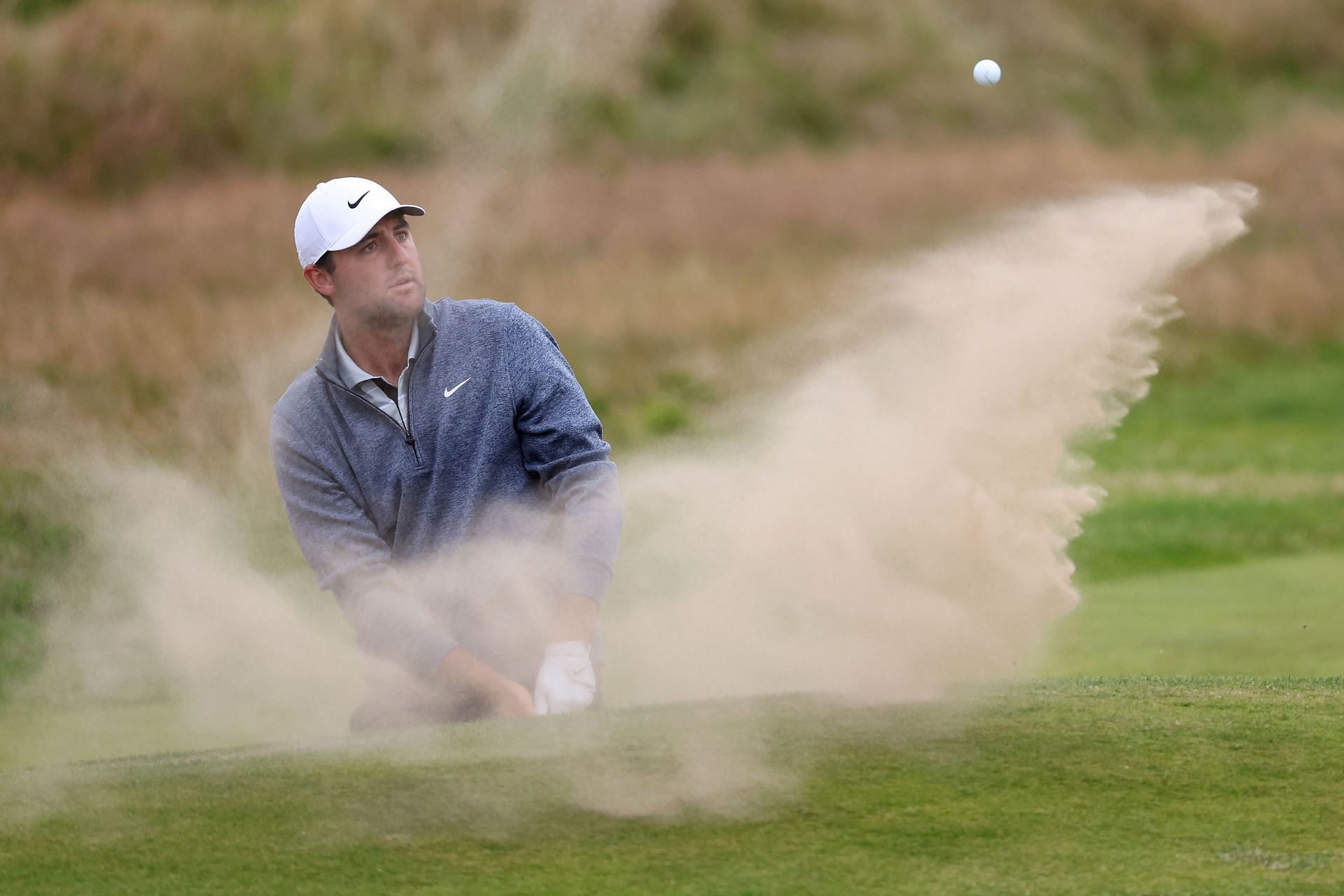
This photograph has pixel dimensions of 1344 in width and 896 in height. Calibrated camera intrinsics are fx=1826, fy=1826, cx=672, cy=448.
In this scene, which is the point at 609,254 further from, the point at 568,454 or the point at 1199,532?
the point at 568,454

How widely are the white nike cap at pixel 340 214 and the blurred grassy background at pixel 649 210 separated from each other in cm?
420

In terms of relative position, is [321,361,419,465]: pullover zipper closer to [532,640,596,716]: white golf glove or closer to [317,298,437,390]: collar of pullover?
[317,298,437,390]: collar of pullover

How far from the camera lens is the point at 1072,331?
6.14 m

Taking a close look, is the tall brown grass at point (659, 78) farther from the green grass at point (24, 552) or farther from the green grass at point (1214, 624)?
the green grass at point (1214, 624)

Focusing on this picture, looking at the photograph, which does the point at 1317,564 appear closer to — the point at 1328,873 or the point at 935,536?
the point at 935,536

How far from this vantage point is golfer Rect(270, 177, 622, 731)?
4.89 metres

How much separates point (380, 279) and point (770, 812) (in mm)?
2024

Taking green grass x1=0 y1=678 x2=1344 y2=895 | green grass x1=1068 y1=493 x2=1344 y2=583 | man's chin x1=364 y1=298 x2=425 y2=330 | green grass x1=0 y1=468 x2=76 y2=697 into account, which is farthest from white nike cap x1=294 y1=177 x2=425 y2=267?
green grass x1=1068 y1=493 x2=1344 y2=583

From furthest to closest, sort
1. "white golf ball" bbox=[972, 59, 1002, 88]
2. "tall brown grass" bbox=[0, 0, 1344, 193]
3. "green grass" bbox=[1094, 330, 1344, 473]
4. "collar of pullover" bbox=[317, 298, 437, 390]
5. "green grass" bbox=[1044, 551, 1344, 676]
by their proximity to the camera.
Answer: "tall brown grass" bbox=[0, 0, 1344, 193], "green grass" bbox=[1094, 330, 1344, 473], "white golf ball" bbox=[972, 59, 1002, 88], "green grass" bbox=[1044, 551, 1344, 676], "collar of pullover" bbox=[317, 298, 437, 390]

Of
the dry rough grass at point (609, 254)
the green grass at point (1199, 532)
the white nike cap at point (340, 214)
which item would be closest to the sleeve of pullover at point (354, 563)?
the white nike cap at point (340, 214)

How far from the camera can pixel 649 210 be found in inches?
912

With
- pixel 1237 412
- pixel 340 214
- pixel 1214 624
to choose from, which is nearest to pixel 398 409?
pixel 340 214

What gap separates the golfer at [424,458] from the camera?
4.89 m

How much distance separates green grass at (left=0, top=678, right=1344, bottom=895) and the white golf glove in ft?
1.42
